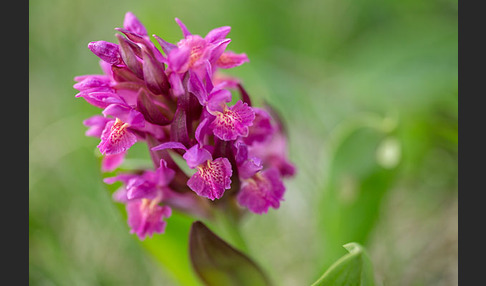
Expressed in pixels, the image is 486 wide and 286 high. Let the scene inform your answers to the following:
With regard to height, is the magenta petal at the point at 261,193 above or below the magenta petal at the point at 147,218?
above

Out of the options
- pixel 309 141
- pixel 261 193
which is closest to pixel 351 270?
pixel 261 193

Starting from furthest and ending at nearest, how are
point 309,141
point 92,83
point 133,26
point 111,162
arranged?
point 309,141 → point 111,162 → point 133,26 → point 92,83

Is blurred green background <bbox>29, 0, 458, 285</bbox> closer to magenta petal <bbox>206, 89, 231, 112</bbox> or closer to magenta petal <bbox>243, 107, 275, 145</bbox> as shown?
magenta petal <bbox>243, 107, 275, 145</bbox>

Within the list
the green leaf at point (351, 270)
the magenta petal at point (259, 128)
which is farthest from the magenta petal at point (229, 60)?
the green leaf at point (351, 270)

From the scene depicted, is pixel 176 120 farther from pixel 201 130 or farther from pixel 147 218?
pixel 147 218

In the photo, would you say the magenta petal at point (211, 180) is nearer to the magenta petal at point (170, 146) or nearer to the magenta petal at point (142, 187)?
the magenta petal at point (170, 146)

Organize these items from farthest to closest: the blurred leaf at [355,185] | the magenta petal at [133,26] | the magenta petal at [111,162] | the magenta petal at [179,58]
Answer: the blurred leaf at [355,185] → the magenta petal at [111,162] → the magenta petal at [133,26] → the magenta petal at [179,58]

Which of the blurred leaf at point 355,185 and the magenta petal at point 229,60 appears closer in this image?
the magenta petal at point 229,60

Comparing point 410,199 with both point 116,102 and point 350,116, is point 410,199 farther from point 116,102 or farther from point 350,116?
point 116,102

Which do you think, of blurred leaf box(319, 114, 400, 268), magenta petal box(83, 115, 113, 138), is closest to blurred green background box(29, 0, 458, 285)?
blurred leaf box(319, 114, 400, 268)
